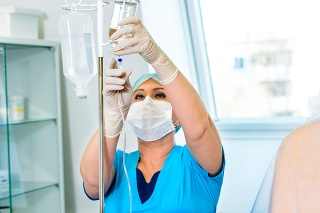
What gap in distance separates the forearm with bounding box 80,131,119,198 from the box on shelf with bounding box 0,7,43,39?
3.83ft

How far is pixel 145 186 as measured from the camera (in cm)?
191

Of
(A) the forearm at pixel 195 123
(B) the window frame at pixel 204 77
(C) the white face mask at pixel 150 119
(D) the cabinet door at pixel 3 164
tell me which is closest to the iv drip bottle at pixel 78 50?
(A) the forearm at pixel 195 123

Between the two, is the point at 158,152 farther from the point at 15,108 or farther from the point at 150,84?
the point at 15,108

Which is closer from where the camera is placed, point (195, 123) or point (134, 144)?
point (195, 123)

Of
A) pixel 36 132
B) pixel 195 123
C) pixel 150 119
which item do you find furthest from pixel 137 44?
pixel 36 132

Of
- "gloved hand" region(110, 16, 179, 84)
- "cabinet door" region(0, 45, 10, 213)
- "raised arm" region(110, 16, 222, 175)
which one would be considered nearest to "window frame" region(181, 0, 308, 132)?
"cabinet door" region(0, 45, 10, 213)

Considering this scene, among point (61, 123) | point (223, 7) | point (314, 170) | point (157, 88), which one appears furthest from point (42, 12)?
point (314, 170)

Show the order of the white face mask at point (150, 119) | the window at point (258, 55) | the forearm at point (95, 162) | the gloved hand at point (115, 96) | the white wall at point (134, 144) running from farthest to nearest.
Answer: the window at point (258, 55), the white wall at point (134, 144), the white face mask at point (150, 119), the forearm at point (95, 162), the gloved hand at point (115, 96)

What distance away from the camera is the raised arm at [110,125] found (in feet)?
5.34

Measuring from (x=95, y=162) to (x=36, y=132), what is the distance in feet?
4.08

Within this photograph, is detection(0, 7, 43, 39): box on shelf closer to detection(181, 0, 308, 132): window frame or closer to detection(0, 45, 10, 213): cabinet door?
detection(0, 45, 10, 213): cabinet door

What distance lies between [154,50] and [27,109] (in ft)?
5.17

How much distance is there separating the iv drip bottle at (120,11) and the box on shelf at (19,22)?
53.6 inches

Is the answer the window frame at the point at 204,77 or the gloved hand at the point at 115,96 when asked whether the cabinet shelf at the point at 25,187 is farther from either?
the gloved hand at the point at 115,96
